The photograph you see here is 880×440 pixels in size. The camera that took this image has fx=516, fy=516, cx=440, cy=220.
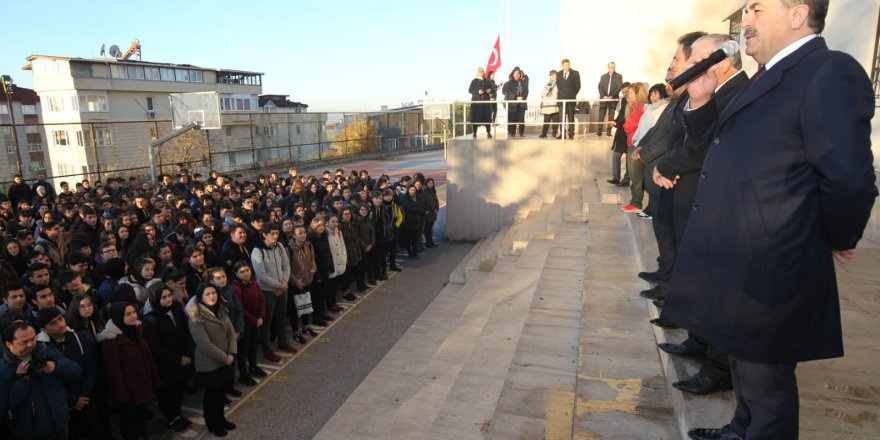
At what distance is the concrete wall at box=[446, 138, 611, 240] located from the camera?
1220 centimetres

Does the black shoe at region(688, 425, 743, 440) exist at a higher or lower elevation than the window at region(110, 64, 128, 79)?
lower

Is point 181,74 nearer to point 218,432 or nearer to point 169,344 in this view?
point 169,344

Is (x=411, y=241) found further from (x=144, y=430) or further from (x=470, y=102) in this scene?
(x=144, y=430)

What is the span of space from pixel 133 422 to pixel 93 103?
44.2 m

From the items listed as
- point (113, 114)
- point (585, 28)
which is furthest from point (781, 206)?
point (113, 114)

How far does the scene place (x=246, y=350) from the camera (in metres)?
6.19

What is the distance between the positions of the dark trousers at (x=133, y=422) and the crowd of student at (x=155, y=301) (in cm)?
1

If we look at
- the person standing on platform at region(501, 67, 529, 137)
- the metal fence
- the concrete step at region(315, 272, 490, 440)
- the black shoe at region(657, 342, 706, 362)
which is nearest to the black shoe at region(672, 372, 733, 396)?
the black shoe at region(657, 342, 706, 362)

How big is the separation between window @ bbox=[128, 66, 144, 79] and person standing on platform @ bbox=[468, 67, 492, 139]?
141ft

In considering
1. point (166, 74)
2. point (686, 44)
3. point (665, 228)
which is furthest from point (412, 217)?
point (166, 74)

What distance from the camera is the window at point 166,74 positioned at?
4701 centimetres

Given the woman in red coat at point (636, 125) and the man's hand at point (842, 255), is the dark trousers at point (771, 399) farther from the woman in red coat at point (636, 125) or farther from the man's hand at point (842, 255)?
the woman in red coat at point (636, 125)

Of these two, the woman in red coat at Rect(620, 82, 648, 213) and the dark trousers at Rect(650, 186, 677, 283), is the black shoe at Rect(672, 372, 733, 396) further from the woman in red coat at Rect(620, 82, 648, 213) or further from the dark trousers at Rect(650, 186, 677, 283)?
the woman in red coat at Rect(620, 82, 648, 213)

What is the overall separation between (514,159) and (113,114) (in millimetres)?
40220
